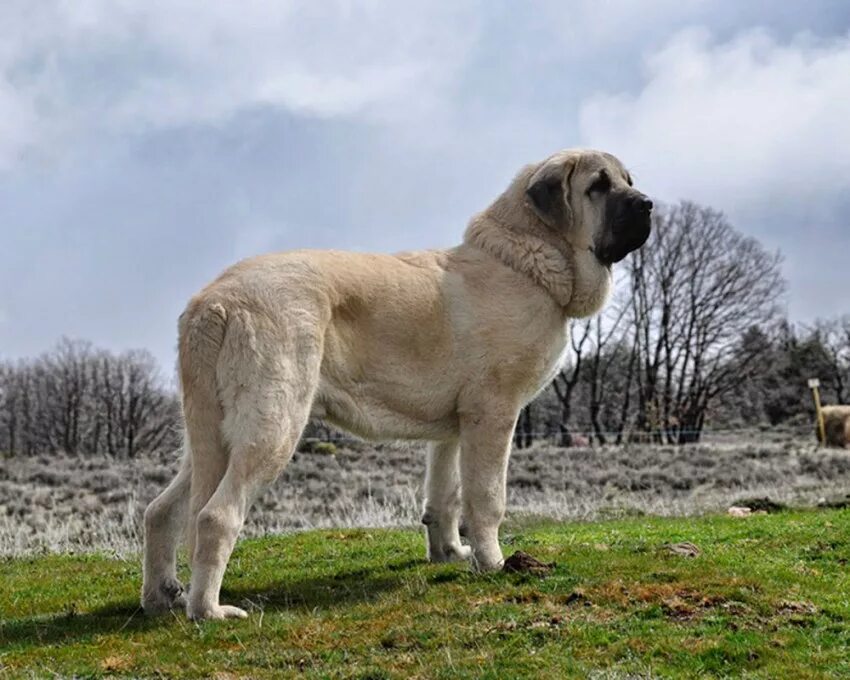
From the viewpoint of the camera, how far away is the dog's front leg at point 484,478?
696 centimetres

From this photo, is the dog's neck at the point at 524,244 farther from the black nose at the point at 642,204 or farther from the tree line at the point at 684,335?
the tree line at the point at 684,335

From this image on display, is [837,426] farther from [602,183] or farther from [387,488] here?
[602,183]

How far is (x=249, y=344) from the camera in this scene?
6148mm

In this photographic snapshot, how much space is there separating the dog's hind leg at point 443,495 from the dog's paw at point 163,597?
6.73ft

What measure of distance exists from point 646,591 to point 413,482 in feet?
62.5

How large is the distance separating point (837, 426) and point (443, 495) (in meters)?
34.1

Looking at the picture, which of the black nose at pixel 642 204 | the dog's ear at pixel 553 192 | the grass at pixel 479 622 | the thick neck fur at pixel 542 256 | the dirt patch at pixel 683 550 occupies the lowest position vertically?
the grass at pixel 479 622

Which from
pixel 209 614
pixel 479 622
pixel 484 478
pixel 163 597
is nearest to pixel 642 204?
pixel 484 478

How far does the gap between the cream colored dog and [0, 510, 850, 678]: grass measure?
507 millimetres

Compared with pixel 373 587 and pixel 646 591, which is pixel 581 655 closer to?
pixel 646 591

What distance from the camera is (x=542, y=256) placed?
7.54 meters

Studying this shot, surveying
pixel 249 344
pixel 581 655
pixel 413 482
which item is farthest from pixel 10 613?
pixel 413 482

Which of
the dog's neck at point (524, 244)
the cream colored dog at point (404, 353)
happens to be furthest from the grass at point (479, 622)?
the dog's neck at point (524, 244)

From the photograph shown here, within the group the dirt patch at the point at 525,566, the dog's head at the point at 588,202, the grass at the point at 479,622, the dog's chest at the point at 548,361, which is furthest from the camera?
the dog's head at the point at 588,202
